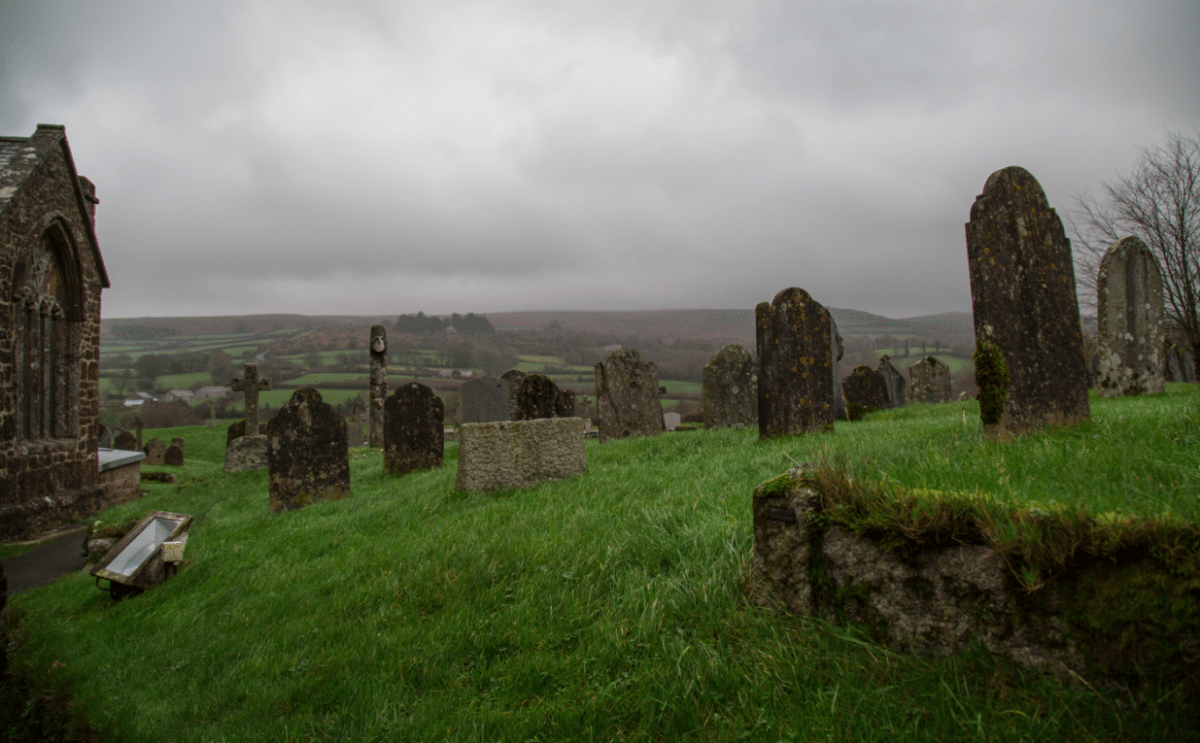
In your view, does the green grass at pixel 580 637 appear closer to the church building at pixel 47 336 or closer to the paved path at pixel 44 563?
the paved path at pixel 44 563

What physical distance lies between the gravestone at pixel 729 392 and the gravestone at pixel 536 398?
3915 mm

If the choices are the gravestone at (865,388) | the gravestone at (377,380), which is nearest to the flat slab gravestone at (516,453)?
the gravestone at (865,388)

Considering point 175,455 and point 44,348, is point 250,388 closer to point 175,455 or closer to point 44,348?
point 175,455

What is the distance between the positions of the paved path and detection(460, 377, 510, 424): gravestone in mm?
9567

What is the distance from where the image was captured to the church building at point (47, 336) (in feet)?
36.1

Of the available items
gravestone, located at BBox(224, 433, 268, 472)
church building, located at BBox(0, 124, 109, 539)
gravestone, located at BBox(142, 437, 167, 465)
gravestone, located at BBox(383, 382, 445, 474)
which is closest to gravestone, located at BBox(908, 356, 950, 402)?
gravestone, located at BBox(383, 382, 445, 474)

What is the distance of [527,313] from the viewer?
94000 mm

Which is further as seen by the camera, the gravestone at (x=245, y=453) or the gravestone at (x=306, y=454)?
the gravestone at (x=245, y=453)

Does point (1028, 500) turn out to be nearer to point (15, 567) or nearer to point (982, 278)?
point (982, 278)

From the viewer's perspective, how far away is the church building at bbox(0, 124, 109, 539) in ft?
36.1

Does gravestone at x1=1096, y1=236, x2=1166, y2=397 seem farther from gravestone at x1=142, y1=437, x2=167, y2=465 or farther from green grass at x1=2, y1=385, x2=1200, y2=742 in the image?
gravestone at x1=142, y1=437, x2=167, y2=465

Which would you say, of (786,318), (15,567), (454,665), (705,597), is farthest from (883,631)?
(15,567)

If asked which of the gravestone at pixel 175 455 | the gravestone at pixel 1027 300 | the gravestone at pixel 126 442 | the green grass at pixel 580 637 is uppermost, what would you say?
the gravestone at pixel 1027 300

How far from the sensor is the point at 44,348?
1263 centimetres
